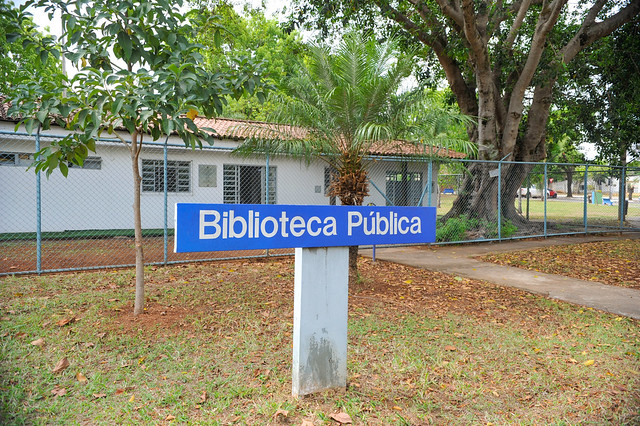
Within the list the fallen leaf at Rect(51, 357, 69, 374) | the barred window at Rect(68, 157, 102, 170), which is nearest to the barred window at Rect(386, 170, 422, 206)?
the barred window at Rect(68, 157, 102, 170)

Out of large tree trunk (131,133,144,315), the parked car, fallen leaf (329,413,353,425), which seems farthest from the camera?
the parked car

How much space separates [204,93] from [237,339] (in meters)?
2.37

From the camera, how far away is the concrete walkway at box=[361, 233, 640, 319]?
6350 mm

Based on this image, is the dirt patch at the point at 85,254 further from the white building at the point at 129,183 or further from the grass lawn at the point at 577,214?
the grass lawn at the point at 577,214

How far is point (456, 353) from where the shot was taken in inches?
167

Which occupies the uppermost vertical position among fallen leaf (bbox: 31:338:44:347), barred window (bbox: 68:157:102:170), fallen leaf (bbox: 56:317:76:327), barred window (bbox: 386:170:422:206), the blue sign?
barred window (bbox: 68:157:102:170)

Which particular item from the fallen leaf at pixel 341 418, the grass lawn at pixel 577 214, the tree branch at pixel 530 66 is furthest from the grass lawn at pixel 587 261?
the fallen leaf at pixel 341 418

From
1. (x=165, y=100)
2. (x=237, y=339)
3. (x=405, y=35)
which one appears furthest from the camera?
(x=405, y=35)

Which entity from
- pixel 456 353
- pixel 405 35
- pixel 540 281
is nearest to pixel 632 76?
pixel 405 35

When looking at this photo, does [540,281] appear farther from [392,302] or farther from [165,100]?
[165,100]

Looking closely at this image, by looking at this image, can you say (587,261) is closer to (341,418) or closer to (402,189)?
(402,189)

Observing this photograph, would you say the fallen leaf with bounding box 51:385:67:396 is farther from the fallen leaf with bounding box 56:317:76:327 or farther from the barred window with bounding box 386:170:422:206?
the barred window with bounding box 386:170:422:206

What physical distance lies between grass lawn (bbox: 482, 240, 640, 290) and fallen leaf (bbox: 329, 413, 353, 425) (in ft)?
21.2

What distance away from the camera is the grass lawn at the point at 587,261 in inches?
323
